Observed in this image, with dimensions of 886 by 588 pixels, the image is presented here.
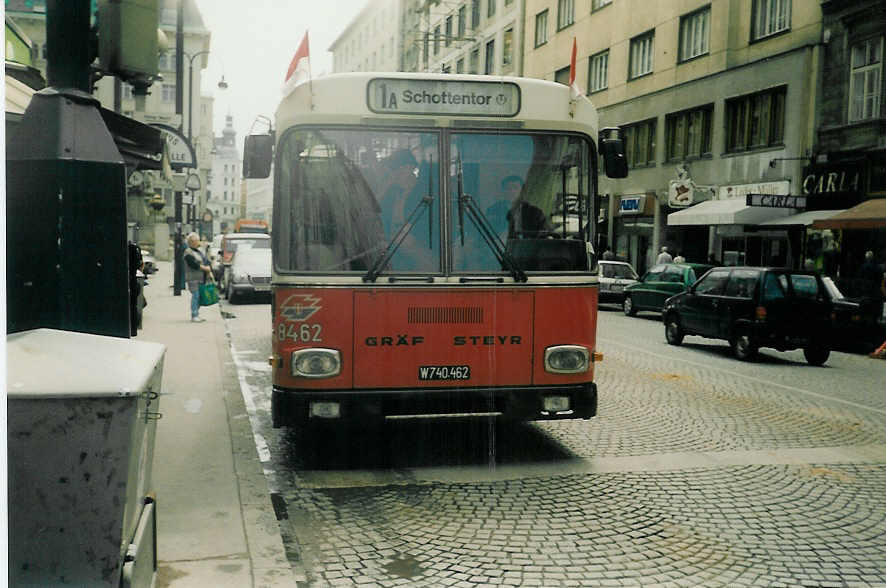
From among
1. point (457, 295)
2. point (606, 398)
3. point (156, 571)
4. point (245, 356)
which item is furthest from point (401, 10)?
point (156, 571)

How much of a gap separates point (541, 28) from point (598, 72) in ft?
17.6

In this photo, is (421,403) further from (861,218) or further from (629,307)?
(629,307)

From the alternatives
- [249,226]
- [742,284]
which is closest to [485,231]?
[742,284]

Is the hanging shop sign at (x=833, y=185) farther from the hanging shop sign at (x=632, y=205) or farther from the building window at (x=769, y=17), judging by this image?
the hanging shop sign at (x=632, y=205)

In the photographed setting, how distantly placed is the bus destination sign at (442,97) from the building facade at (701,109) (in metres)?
18.1

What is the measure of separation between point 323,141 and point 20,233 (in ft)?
8.24

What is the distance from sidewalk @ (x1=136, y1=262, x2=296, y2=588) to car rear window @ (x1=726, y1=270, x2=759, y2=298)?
8379 millimetres

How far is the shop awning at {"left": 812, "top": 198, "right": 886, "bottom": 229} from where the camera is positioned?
19625 millimetres

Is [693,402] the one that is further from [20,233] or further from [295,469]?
[20,233]

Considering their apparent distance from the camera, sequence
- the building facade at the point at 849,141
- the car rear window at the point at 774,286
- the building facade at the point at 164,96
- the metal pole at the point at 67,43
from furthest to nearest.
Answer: the building facade at the point at 849,141
the car rear window at the point at 774,286
the building facade at the point at 164,96
the metal pole at the point at 67,43

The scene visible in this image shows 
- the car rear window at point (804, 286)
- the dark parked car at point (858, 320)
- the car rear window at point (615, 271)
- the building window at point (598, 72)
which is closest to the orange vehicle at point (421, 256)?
the car rear window at point (804, 286)

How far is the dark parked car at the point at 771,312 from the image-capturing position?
13.6 m

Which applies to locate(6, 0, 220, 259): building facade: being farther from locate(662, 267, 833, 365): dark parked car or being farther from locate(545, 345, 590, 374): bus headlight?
locate(662, 267, 833, 365): dark parked car

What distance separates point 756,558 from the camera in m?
4.63
